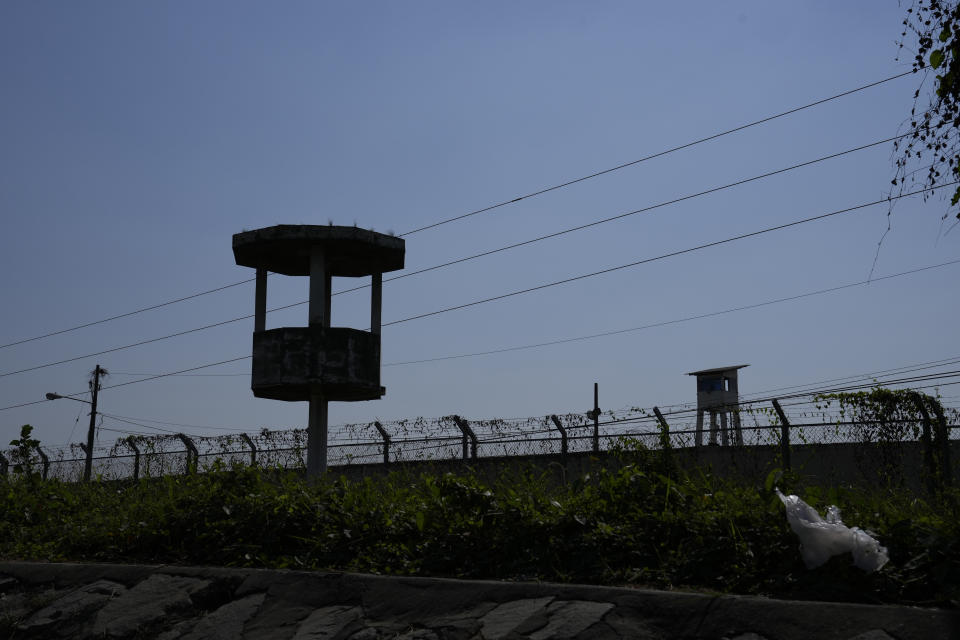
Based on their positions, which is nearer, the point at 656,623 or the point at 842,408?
the point at 656,623

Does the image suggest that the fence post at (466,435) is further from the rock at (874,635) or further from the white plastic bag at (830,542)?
the rock at (874,635)

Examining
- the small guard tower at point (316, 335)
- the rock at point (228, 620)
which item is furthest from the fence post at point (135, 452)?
the rock at point (228, 620)

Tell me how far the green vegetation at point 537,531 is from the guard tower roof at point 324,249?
8.11m

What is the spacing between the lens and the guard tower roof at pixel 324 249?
1598cm

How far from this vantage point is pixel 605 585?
4.83 m

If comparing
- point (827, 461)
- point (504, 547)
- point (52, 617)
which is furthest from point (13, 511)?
point (827, 461)

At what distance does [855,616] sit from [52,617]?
17.4 ft

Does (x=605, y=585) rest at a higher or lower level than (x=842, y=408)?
lower

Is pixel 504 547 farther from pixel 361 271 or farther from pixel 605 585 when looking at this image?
pixel 361 271

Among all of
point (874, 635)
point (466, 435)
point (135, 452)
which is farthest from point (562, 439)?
point (874, 635)

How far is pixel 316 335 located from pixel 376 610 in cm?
1138

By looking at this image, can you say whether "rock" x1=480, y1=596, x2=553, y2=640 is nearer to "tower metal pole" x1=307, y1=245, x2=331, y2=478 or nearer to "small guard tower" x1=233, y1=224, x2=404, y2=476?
"small guard tower" x1=233, y1=224, x2=404, y2=476

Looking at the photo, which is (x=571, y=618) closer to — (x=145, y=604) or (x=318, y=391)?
(x=145, y=604)

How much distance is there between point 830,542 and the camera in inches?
172
